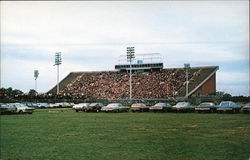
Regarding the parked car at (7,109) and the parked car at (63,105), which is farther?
the parked car at (63,105)

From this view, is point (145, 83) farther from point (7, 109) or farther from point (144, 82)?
point (7, 109)

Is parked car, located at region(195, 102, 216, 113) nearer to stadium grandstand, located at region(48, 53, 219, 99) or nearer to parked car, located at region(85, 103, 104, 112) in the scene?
parked car, located at region(85, 103, 104, 112)

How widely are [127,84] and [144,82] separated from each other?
371 centimetres

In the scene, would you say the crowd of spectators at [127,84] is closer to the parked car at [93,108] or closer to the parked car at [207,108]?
the parked car at [93,108]

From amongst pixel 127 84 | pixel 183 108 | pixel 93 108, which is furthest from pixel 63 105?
pixel 183 108

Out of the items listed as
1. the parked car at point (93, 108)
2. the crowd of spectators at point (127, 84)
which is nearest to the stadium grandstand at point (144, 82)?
the crowd of spectators at point (127, 84)

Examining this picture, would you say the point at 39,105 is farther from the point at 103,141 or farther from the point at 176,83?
the point at 103,141

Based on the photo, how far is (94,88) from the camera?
2854 inches

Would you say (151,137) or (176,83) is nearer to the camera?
(151,137)

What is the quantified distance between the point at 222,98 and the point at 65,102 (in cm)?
2900

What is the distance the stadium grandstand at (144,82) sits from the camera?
210ft

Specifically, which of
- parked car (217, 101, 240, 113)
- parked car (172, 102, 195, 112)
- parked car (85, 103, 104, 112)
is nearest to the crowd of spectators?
parked car (85, 103, 104, 112)

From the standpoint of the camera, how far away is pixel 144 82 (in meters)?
69.8

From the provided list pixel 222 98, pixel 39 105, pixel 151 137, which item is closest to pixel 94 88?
pixel 39 105
